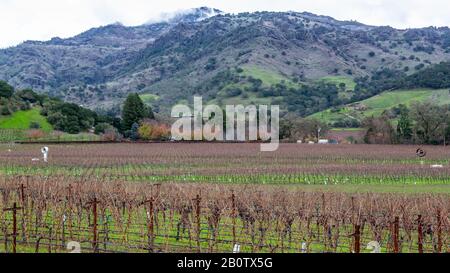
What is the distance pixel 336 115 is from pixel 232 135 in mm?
47335

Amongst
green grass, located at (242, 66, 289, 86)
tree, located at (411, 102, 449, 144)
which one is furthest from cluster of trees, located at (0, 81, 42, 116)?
green grass, located at (242, 66, 289, 86)

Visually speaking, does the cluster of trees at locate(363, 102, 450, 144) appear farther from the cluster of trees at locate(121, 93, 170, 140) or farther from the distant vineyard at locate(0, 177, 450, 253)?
the distant vineyard at locate(0, 177, 450, 253)

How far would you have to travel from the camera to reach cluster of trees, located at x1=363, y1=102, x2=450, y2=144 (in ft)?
269

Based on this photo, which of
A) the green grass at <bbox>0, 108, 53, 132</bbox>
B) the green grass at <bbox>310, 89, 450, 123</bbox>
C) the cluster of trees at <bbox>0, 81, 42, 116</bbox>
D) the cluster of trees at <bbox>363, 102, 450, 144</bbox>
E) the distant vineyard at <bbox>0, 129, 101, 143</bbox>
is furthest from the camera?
the green grass at <bbox>310, 89, 450, 123</bbox>

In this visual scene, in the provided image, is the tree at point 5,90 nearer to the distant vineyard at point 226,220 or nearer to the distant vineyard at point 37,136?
the distant vineyard at point 37,136

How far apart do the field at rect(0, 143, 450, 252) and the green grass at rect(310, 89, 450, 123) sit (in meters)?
63.0

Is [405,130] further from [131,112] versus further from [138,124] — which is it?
[131,112]

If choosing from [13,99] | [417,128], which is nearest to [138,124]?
[13,99]

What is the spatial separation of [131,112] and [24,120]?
16178mm

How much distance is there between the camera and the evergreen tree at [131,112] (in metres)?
91.3

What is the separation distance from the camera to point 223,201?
65.8ft

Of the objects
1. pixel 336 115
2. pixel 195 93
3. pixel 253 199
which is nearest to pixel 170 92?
pixel 195 93

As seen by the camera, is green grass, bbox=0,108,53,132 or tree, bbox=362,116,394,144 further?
green grass, bbox=0,108,53,132
